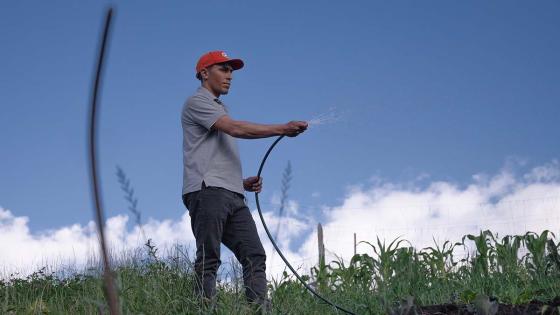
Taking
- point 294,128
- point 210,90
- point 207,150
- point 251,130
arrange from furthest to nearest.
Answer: point 210,90
point 207,150
point 251,130
point 294,128

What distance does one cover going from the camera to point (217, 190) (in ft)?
13.3

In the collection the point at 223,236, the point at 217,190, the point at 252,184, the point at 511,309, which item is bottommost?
the point at 511,309

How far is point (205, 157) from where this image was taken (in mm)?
4160

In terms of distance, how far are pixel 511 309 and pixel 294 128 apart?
5.09 feet

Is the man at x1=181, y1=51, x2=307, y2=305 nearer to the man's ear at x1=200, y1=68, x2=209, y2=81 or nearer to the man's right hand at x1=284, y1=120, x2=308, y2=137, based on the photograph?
the man's right hand at x1=284, y1=120, x2=308, y2=137

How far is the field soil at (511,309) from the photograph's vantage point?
329 centimetres

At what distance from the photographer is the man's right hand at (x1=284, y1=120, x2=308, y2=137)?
12.6 ft

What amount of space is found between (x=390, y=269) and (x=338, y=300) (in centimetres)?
74

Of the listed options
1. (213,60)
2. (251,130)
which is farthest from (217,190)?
(213,60)

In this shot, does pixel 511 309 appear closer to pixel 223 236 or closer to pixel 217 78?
pixel 223 236

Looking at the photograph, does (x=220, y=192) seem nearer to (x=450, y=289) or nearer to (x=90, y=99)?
(x=450, y=289)

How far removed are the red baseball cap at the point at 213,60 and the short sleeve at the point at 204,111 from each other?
29 cm

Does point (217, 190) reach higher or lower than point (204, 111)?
lower

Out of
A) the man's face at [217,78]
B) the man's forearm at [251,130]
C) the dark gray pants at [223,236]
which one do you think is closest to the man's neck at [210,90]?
the man's face at [217,78]
